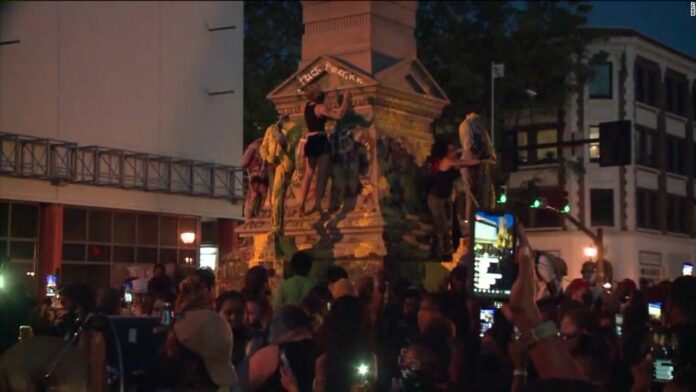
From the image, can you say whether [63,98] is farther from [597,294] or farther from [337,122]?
[597,294]

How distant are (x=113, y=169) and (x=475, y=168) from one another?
88.4 ft

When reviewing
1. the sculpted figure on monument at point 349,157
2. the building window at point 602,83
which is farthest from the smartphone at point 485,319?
the building window at point 602,83

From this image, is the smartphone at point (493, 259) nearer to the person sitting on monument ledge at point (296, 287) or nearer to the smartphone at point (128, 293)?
the person sitting on monument ledge at point (296, 287)

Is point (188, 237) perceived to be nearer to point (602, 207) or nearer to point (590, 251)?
point (590, 251)

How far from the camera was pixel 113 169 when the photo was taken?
41250 mm

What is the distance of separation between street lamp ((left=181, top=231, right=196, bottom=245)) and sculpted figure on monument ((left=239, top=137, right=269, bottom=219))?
28.4 metres

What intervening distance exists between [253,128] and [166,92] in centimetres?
507

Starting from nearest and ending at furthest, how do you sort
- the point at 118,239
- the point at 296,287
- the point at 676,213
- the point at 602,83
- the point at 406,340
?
the point at 406,340 → the point at 296,287 → the point at 118,239 → the point at 676,213 → the point at 602,83

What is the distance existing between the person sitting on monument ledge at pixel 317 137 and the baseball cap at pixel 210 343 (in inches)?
314

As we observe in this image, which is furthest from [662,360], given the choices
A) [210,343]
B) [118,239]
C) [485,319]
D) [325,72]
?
[118,239]

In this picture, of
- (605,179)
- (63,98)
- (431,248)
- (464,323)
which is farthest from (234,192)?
(464,323)

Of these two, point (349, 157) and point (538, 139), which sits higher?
point (538, 139)

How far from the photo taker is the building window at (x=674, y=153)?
4400 cm

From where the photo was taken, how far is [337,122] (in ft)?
52.1
